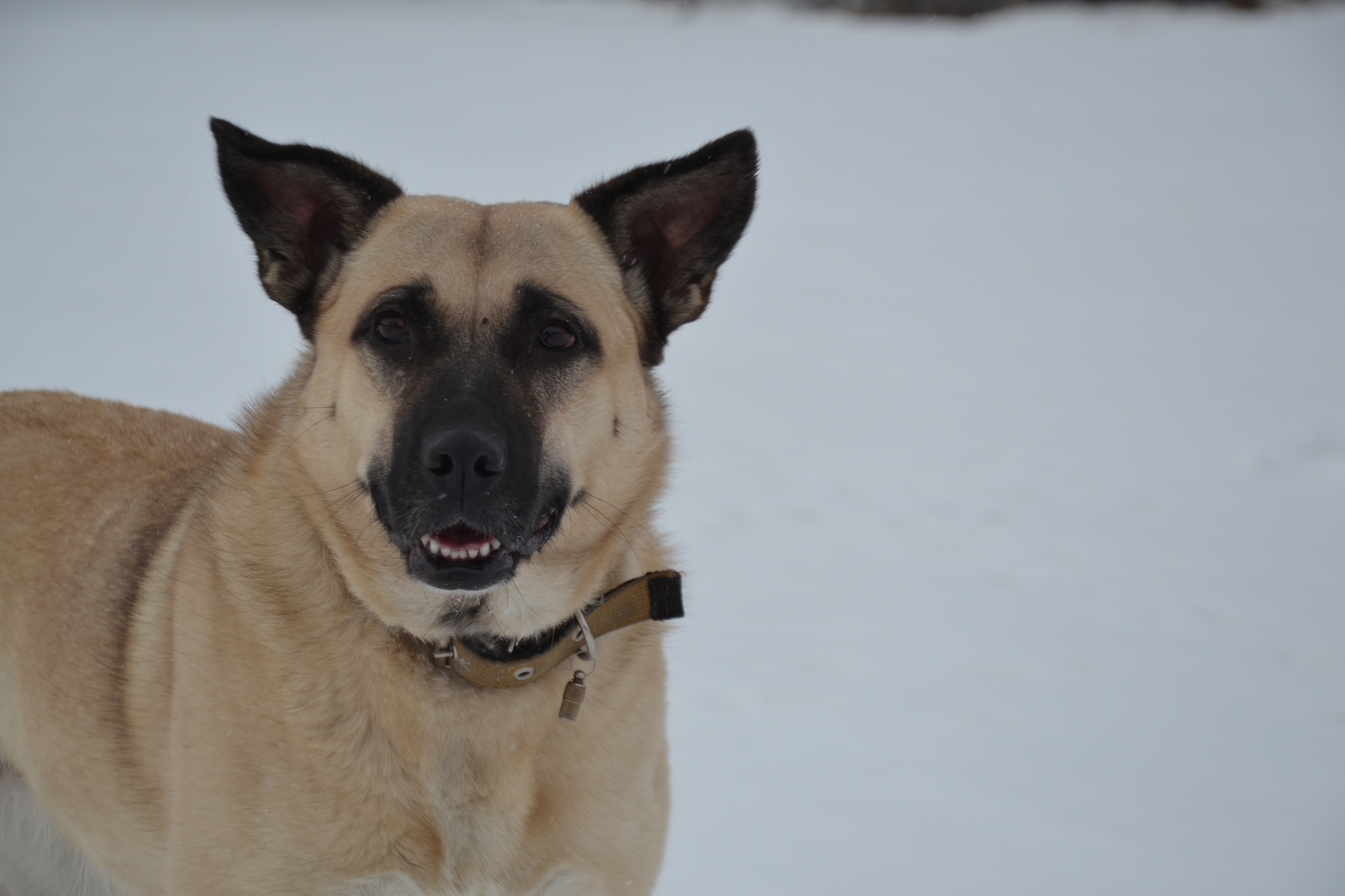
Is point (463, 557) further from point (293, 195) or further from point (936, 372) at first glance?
point (936, 372)

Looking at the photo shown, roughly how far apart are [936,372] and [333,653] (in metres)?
7.12

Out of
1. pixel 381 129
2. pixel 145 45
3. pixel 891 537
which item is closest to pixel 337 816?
pixel 891 537

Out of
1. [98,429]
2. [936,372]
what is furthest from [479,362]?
[936,372]

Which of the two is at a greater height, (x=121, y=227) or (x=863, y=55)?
(x=863, y=55)

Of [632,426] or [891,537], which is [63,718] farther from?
[891,537]

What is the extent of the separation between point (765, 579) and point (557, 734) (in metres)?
2.85

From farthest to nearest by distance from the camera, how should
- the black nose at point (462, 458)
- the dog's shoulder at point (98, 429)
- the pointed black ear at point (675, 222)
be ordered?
the dog's shoulder at point (98, 429), the pointed black ear at point (675, 222), the black nose at point (462, 458)

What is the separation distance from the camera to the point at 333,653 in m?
2.29

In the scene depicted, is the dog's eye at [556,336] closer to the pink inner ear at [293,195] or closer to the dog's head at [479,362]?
the dog's head at [479,362]

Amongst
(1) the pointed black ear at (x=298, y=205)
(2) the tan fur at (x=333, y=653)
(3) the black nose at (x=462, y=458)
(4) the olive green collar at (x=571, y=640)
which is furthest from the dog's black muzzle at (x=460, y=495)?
(1) the pointed black ear at (x=298, y=205)

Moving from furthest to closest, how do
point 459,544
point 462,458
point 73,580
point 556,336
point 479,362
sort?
point 73,580
point 556,336
point 479,362
point 459,544
point 462,458

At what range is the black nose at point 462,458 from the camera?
213cm

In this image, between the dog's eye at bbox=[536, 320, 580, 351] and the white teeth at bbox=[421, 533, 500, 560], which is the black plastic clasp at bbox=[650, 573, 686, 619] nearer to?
the white teeth at bbox=[421, 533, 500, 560]

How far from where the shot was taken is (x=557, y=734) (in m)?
2.37
